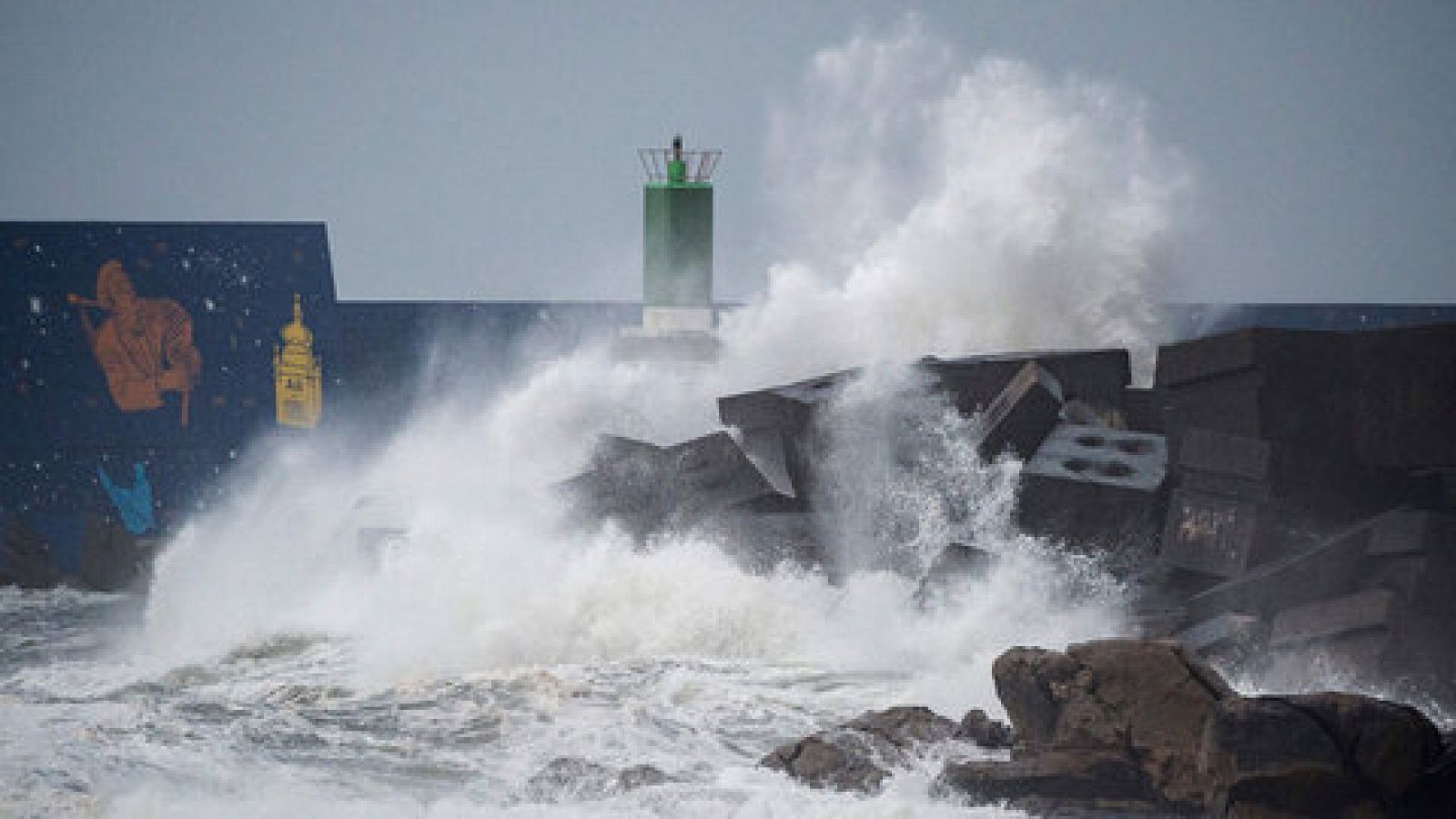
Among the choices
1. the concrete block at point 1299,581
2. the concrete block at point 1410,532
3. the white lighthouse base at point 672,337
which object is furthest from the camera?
the white lighthouse base at point 672,337

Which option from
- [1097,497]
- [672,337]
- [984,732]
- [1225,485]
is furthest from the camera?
[672,337]

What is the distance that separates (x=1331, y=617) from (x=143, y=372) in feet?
46.5

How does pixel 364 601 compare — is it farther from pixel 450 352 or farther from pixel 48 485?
pixel 450 352

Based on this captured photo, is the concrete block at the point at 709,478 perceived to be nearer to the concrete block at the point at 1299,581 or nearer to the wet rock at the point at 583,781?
the concrete block at the point at 1299,581

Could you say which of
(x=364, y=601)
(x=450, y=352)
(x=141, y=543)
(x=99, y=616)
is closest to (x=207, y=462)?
(x=141, y=543)

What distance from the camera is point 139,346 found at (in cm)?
1681

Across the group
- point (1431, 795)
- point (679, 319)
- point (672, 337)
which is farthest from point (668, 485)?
point (679, 319)

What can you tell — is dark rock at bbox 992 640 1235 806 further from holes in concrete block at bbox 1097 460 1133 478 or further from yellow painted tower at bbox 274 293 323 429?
yellow painted tower at bbox 274 293 323 429

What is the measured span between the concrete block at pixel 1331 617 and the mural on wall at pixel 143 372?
1266 centimetres

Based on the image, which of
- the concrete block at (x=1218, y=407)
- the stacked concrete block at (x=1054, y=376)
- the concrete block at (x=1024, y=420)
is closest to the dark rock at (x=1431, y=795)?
the concrete block at (x=1218, y=407)

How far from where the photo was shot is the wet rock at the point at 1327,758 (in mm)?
4730

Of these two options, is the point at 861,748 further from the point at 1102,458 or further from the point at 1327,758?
the point at 1102,458

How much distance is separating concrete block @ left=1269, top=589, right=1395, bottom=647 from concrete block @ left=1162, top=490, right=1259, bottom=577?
556 millimetres

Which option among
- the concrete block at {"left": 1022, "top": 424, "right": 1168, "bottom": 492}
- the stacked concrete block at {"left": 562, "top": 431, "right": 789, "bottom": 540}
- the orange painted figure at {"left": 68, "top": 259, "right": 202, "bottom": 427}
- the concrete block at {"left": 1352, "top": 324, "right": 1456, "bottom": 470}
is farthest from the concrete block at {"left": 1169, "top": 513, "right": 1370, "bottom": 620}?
→ the orange painted figure at {"left": 68, "top": 259, "right": 202, "bottom": 427}
